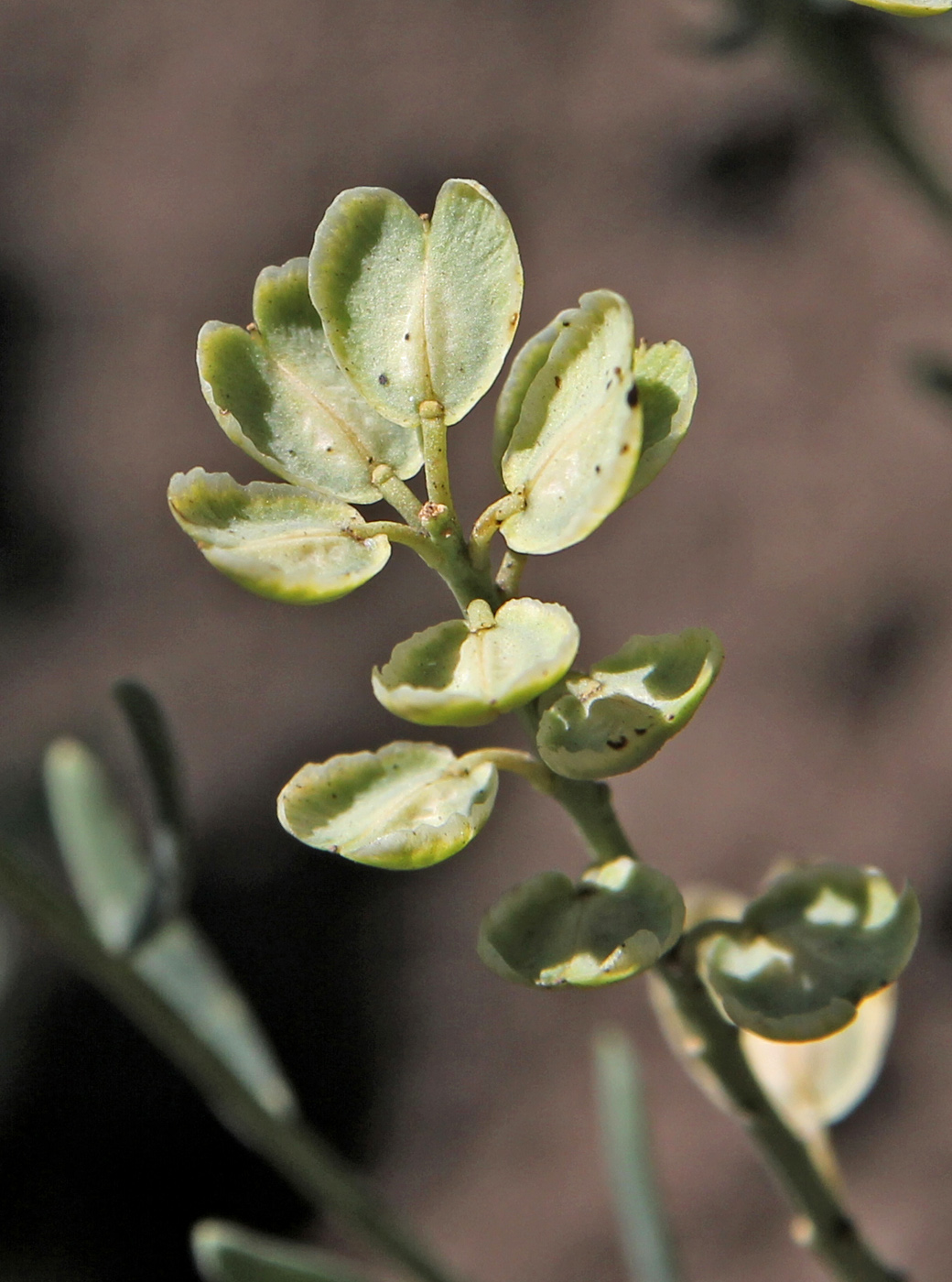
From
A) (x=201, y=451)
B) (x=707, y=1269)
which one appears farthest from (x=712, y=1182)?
(x=201, y=451)

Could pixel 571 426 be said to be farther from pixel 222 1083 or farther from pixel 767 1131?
pixel 222 1083

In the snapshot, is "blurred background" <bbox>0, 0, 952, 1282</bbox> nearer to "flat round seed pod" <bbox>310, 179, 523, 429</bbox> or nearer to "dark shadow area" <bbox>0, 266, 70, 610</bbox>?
"dark shadow area" <bbox>0, 266, 70, 610</bbox>

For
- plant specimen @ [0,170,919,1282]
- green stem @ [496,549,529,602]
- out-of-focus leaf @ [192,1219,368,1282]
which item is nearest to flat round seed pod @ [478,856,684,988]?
plant specimen @ [0,170,919,1282]

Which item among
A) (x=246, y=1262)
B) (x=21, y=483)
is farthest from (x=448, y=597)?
(x=246, y=1262)

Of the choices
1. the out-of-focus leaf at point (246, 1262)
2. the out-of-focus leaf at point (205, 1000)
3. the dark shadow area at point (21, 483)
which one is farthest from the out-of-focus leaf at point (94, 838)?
the dark shadow area at point (21, 483)

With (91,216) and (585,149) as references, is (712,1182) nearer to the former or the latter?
(585,149)
